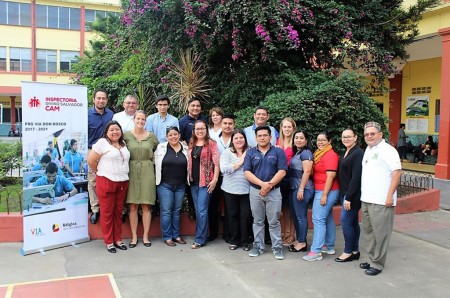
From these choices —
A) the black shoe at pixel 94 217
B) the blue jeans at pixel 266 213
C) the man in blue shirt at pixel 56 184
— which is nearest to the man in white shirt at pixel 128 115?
the man in blue shirt at pixel 56 184

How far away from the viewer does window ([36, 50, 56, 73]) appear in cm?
3978

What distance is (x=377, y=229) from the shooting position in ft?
16.2

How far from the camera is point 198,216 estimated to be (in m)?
5.96

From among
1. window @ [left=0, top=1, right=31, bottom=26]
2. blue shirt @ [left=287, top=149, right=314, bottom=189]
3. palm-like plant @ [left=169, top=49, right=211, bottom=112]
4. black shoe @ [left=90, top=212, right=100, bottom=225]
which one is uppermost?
window @ [left=0, top=1, right=31, bottom=26]

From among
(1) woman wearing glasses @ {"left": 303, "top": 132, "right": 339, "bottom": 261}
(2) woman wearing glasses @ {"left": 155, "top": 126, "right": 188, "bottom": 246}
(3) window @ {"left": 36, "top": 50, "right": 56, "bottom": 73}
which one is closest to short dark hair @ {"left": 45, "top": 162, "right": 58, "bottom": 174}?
(2) woman wearing glasses @ {"left": 155, "top": 126, "right": 188, "bottom": 246}

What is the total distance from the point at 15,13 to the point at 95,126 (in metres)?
38.2

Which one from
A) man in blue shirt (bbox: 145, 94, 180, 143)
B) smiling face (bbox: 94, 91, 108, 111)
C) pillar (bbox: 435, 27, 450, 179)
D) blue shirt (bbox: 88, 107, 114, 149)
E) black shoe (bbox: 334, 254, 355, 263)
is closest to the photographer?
black shoe (bbox: 334, 254, 355, 263)

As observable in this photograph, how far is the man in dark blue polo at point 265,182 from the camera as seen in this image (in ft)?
17.7

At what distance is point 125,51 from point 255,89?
5.69 meters

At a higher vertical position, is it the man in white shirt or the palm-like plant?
the palm-like plant

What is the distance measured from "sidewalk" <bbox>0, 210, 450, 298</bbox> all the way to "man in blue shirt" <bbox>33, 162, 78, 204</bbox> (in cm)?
69

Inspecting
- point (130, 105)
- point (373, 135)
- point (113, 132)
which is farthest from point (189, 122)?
point (373, 135)

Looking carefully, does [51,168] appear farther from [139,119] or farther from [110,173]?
[139,119]

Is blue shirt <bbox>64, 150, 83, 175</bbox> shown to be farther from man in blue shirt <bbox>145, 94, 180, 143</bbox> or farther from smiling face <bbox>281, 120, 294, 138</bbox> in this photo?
smiling face <bbox>281, 120, 294, 138</bbox>
